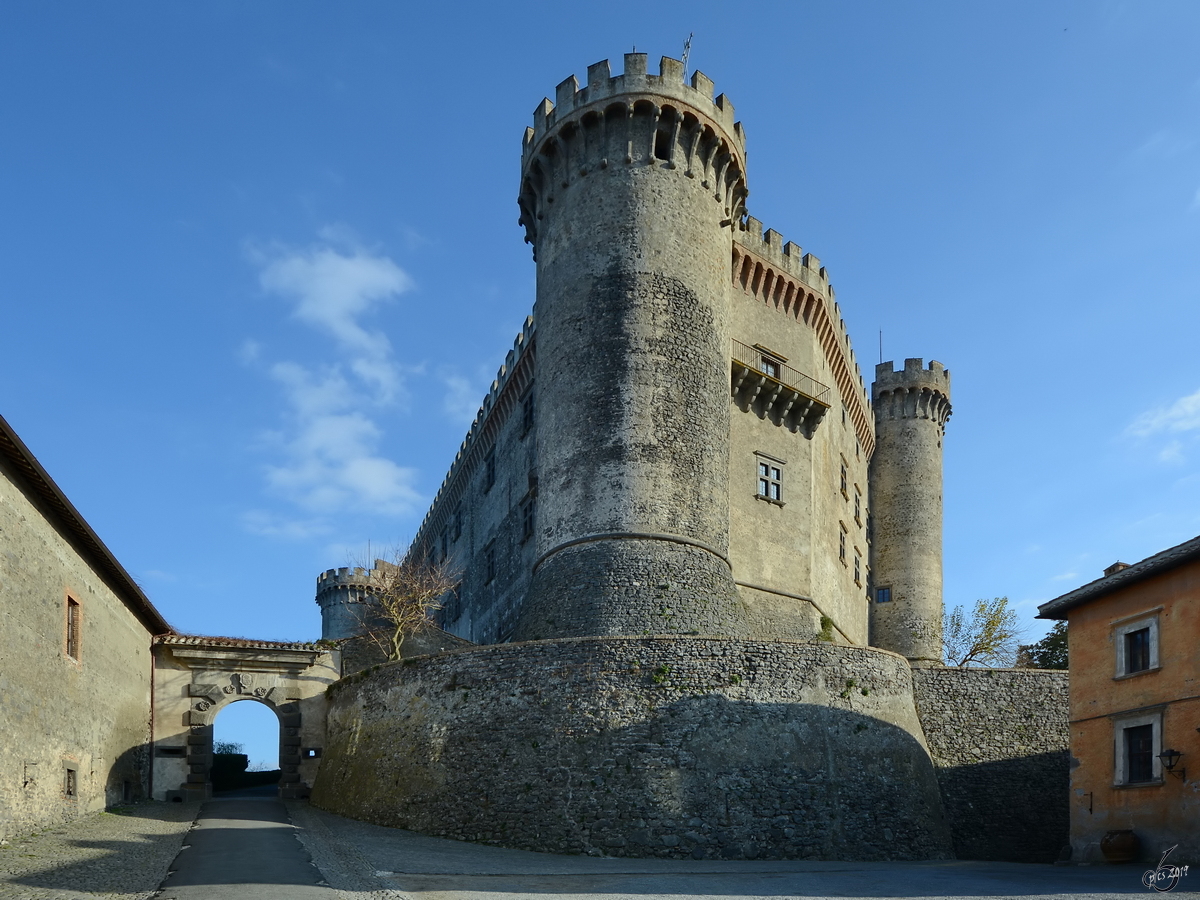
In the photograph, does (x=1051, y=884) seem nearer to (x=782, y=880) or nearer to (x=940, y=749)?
(x=782, y=880)

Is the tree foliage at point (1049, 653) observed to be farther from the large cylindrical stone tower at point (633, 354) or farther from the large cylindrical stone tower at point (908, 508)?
the large cylindrical stone tower at point (633, 354)

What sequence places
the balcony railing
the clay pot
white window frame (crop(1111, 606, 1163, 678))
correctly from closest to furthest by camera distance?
the clay pot, white window frame (crop(1111, 606, 1163, 678)), the balcony railing

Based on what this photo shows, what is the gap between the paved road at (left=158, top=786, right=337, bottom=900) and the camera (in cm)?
1530

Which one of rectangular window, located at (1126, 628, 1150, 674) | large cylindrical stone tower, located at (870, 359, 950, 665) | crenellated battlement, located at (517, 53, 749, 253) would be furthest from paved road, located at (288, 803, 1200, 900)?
large cylindrical stone tower, located at (870, 359, 950, 665)

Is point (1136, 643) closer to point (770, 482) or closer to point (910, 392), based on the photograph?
point (770, 482)

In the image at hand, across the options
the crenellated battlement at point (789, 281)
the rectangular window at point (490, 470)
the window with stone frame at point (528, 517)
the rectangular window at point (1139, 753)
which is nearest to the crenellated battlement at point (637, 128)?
the crenellated battlement at point (789, 281)

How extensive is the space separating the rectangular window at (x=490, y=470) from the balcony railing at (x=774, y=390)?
1249 cm

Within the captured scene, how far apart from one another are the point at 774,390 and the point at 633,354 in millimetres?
6491

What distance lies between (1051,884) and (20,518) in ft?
60.2

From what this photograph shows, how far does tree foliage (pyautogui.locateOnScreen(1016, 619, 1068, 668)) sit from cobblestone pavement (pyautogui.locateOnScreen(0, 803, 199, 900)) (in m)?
34.2

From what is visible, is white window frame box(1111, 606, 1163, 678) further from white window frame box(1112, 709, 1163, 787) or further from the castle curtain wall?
the castle curtain wall

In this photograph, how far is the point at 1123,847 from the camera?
21344 millimetres

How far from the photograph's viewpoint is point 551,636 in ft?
89.5

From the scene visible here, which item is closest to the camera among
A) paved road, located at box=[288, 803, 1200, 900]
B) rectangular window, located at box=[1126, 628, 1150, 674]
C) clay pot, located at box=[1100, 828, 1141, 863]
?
paved road, located at box=[288, 803, 1200, 900]
